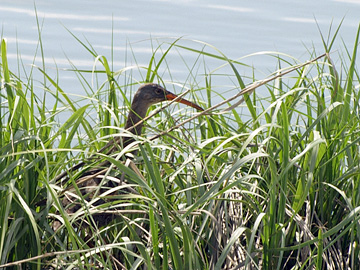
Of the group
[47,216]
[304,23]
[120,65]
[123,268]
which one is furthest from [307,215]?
[304,23]

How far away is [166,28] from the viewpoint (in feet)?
26.9

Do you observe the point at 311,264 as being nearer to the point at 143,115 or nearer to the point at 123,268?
the point at 123,268

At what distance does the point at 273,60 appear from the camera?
7598 mm

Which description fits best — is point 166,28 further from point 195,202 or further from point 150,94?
point 195,202

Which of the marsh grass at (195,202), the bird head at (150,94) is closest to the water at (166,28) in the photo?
the bird head at (150,94)

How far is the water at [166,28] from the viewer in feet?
24.2

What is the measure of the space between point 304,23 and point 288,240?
18.9ft

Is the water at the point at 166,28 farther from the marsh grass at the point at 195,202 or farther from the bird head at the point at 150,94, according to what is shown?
the marsh grass at the point at 195,202

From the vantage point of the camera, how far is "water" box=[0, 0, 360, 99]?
7371 millimetres

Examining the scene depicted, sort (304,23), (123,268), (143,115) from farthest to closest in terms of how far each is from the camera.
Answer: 1. (304,23)
2. (143,115)
3. (123,268)

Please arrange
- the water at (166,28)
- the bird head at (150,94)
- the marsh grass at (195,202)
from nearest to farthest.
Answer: the marsh grass at (195,202), the bird head at (150,94), the water at (166,28)

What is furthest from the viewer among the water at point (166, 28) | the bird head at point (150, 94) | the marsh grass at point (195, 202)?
the water at point (166, 28)

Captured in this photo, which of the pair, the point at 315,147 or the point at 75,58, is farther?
the point at 75,58

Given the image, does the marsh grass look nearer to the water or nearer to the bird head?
the bird head
